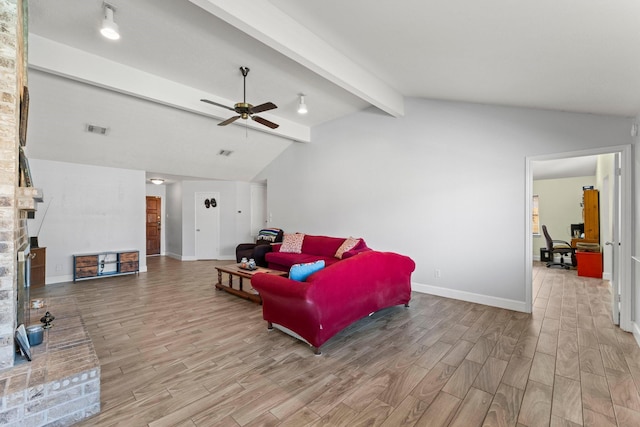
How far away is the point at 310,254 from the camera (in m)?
5.79

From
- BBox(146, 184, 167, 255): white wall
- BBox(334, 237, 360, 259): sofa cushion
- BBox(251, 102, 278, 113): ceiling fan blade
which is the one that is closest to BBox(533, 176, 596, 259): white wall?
BBox(334, 237, 360, 259): sofa cushion

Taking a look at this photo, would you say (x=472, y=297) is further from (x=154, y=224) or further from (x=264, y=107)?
(x=154, y=224)

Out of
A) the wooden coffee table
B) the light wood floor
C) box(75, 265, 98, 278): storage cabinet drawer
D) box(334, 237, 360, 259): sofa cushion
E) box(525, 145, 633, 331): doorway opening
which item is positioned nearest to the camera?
the light wood floor

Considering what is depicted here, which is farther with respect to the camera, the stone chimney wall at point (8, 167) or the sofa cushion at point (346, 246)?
the sofa cushion at point (346, 246)

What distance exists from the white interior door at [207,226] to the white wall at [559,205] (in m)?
8.95

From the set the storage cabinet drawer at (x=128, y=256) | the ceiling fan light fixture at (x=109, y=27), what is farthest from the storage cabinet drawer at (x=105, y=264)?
the ceiling fan light fixture at (x=109, y=27)

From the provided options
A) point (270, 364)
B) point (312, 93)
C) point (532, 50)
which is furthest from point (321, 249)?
point (532, 50)

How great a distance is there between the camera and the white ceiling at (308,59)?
2.02 m

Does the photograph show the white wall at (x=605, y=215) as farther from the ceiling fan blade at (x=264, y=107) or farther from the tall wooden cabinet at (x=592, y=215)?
the ceiling fan blade at (x=264, y=107)

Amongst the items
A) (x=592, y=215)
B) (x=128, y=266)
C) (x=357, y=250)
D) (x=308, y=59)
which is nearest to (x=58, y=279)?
(x=128, y=266)

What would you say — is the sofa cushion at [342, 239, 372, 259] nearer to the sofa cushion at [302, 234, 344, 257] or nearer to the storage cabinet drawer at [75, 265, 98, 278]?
the sofa cushion at [302, 234, 344, 257]

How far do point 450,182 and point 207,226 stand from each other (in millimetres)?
6589

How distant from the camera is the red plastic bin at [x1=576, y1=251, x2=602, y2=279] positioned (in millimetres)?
5520

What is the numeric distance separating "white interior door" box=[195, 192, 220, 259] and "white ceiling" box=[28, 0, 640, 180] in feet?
9.43
